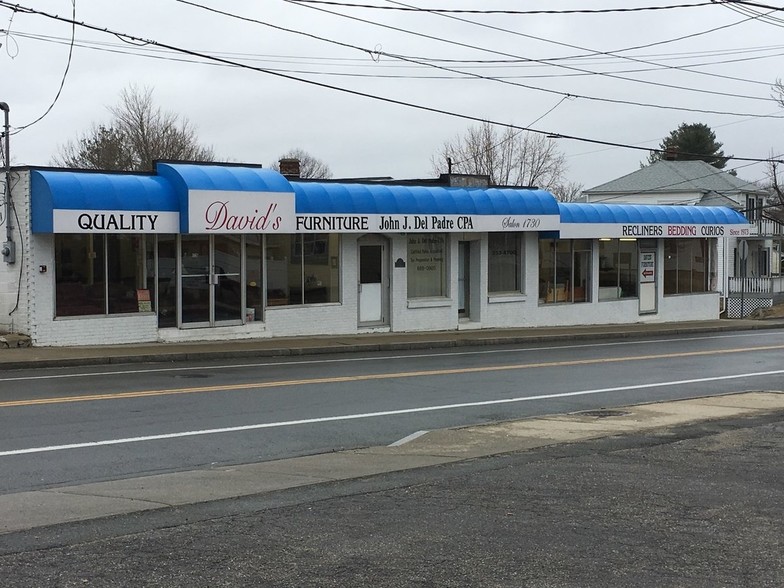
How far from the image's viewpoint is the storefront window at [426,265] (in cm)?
2697

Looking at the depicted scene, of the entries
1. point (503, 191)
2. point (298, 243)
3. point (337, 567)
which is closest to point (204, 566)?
point (337, 567)

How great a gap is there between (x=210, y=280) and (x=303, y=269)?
112 inches

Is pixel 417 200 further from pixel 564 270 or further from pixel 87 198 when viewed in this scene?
pixel 87 198

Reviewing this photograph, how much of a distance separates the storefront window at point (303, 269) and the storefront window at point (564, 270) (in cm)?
817

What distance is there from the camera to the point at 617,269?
109ft

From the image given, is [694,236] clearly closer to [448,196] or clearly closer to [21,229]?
[448,196]

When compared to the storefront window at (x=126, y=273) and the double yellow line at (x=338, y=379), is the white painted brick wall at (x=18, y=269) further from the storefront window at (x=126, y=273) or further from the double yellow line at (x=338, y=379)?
the double yellow line at (x=338, y=379)

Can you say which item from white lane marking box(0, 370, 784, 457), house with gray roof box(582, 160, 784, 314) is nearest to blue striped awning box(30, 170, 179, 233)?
white lane marking box(0, 370, 784, 457)

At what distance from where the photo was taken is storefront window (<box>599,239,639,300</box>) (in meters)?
32.6

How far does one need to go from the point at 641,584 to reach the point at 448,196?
21.5 m

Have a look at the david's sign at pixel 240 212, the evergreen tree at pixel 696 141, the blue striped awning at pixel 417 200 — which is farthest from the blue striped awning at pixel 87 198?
the evergreen tree at pixel 696 141

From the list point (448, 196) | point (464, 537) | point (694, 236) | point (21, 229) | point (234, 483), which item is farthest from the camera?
point (694, 236)

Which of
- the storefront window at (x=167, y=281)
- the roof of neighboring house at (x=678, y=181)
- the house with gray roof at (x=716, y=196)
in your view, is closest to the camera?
the storefront window at (x=167, y=281)

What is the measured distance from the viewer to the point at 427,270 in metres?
27.4
